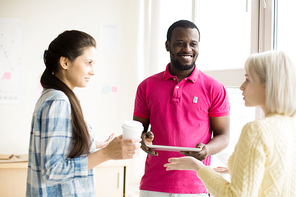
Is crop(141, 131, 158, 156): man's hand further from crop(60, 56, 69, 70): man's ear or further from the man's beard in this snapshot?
crop(60, 56, 69, 70): man's ear

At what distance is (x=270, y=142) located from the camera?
2.87ft

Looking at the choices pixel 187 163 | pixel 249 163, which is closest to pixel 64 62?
pixel 187 163

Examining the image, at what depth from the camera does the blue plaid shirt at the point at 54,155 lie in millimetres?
1059

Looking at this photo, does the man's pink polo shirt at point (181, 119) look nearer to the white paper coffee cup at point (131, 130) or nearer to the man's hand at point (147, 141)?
the man's hand at point (147, 141)

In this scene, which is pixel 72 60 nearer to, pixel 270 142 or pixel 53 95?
pixel 53 95

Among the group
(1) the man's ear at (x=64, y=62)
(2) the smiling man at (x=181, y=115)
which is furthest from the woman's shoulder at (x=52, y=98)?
(2) the smiling man at (x=181, y=115)

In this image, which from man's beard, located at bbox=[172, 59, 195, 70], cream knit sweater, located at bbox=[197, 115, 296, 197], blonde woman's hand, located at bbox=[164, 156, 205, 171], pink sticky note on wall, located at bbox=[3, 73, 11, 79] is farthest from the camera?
pink sticky note on wall, located at bbox=[3, 73, 11, 79]

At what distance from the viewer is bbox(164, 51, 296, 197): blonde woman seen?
2.88 feet

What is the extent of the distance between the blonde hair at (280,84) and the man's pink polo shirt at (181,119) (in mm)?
554

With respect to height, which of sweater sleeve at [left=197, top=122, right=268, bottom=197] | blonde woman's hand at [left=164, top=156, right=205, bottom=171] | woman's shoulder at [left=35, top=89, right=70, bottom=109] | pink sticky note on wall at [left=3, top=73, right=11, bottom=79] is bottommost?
blonde woman's hand at [left=164, top=156, right=205, bottom=171]

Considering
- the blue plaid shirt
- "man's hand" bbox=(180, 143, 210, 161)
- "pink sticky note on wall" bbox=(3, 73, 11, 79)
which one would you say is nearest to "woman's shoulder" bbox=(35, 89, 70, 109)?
the blue plaid shirt

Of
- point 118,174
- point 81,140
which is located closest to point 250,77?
point 81,140

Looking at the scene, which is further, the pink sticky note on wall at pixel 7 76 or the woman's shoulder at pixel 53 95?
the pink sticky note on wall at pixel 7 76

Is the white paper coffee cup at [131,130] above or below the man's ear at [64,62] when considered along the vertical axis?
below
